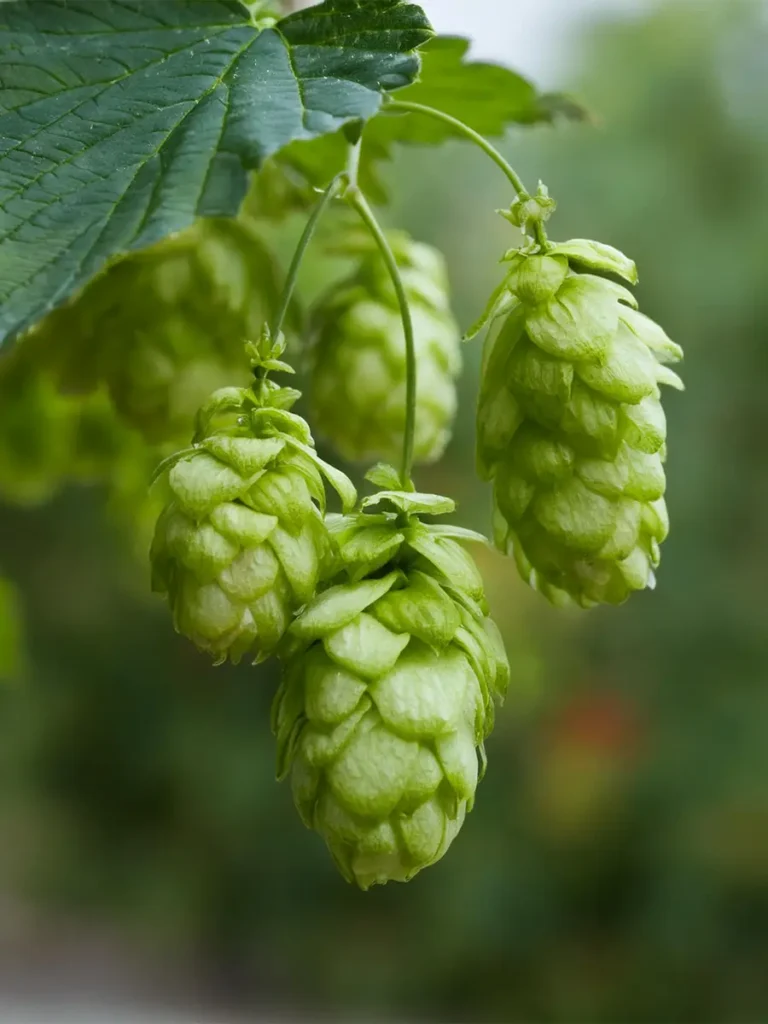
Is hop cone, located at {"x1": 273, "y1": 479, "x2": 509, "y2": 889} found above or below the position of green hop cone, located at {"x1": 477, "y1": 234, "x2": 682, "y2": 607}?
below

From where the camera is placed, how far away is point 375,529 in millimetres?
452

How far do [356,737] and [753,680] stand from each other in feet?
9.51

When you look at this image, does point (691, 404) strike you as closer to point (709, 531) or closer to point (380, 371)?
point (709, 531)

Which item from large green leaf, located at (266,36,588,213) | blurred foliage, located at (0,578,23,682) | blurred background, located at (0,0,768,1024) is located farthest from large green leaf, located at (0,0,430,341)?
blurred background, located at (0,0,768,1024)

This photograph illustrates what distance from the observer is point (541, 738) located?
3.31 metres

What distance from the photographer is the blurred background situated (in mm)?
3160

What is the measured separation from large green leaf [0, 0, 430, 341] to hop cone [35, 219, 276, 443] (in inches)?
5.2

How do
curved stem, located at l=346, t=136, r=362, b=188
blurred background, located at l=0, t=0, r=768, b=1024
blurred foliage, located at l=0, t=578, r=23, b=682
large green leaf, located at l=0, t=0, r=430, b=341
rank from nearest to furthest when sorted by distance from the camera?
large green leaf, located at l=0, t=0, r=430, b=341 → curved stem, located at l=346, t=136, r=362, b=188 → blurred foliage, located at l=0, t=578, r=23, b=682 → blurred background, located at l=0, t=0, r=768, b=1024

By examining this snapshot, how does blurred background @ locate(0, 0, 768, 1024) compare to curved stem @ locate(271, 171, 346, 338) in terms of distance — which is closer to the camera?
curved stem @ locate(271, 171, 346, 338)

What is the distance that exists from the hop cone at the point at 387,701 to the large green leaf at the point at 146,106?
13 cm

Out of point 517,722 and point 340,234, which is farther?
point 517,722

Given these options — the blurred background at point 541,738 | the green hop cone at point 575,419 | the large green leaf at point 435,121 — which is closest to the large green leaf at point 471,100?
the large green leaf at point 435,121

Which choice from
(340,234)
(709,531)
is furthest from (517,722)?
(340,234)

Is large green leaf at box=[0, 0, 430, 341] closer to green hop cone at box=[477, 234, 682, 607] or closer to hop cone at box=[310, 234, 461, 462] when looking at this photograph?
green hop cone at box=[477, 234, 682, 607]
